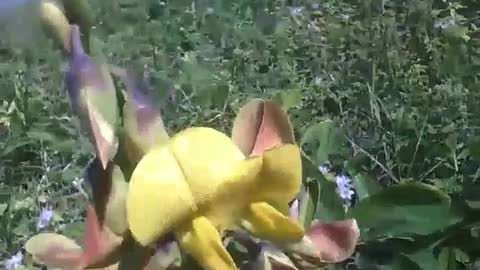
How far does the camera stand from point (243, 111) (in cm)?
43

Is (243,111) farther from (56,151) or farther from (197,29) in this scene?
(197,29)

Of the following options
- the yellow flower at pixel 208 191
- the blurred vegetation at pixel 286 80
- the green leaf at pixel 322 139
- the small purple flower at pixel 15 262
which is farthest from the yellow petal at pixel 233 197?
the small purple flower at pixel 15 262

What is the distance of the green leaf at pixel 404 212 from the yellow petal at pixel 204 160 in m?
0.13

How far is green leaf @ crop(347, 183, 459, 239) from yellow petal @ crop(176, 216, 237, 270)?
5.5 inches

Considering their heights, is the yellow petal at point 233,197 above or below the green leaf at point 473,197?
above

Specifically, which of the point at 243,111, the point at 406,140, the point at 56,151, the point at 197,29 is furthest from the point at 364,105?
the point at 243,111

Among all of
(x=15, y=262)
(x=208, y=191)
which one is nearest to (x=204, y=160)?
(x=208, y=191)

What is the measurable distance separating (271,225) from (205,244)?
0.03 metres

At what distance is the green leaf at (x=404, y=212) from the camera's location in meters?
0.51

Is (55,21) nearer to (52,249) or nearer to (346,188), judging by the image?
(52,249)

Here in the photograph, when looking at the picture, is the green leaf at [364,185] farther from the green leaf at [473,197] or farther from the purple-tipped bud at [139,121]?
the purple-tipped bud at [139,121]

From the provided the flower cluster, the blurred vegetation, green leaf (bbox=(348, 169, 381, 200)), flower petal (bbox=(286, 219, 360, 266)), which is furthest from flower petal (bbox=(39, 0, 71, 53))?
the blurred vegetation

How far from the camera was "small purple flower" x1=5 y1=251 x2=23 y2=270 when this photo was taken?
1653 mm

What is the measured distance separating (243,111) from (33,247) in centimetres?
9
